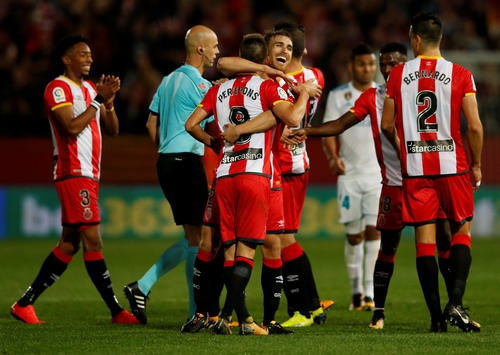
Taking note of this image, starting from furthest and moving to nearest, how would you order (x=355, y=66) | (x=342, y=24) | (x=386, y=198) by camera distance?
(x=342, y=24) → (x=355, y=66) → (x=386, y=198)

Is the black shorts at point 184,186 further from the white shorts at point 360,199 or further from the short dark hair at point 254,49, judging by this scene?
the white shorts at point 360,199

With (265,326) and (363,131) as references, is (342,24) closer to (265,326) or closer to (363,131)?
(363,131)

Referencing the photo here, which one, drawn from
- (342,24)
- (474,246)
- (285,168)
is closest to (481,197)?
(474,246)

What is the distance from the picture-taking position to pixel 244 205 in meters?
7.87

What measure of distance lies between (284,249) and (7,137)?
11042 mm

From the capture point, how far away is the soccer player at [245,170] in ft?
25.8

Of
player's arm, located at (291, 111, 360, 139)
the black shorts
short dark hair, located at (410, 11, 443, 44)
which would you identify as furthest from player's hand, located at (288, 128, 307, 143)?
short dark hair, located at (410, 11, 443, 44)

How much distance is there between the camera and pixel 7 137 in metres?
19.2

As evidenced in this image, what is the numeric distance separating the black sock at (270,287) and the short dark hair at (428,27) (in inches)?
82.7

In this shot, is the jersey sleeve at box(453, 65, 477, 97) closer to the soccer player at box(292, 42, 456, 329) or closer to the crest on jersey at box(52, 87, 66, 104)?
the soccer player at box(292, 42, 456, 329)

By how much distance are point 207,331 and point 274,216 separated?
1068mm

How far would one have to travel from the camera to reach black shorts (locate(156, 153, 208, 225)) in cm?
909

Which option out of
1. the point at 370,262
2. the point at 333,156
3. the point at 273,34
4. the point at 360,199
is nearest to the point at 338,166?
the point at 333,156

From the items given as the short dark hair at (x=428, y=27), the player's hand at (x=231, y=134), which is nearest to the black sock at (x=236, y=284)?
the player's hand at (x=231, y=134)
